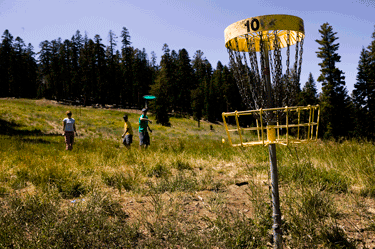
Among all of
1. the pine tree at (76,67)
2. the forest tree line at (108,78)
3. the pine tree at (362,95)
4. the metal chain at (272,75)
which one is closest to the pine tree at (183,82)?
the forest tree line at (108,78)

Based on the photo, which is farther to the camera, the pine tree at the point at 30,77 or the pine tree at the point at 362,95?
the pine tree at the point at 30,77

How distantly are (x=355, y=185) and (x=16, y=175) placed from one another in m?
6.84

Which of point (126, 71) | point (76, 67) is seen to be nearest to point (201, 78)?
point (126, 71)

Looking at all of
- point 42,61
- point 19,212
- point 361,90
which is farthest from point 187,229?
point 42,61

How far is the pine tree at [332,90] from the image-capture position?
3353 centimetres

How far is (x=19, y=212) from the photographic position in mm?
3158

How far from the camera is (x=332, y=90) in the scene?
111ft

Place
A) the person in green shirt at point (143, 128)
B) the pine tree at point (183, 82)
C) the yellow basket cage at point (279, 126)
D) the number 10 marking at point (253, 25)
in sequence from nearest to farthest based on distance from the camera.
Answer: the yellow basket cage at point (279, 126)
the number 10 marking at point (253, 25)
the person in green shirt at point (143, 128)
the pine tree at point (183, 82)

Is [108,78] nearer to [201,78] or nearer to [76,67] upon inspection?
[76,67]

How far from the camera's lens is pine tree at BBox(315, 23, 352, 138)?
3353 centimetres

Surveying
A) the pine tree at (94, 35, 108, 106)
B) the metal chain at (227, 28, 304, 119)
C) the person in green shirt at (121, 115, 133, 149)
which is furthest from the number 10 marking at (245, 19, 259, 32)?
the pine tree at (94, 35, 108, 106)

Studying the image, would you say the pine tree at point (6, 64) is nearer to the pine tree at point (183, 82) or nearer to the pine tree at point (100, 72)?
the pine tree at point (100, 72)

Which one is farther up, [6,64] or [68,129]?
[6,64]

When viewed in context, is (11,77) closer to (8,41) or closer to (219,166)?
(8,41)
